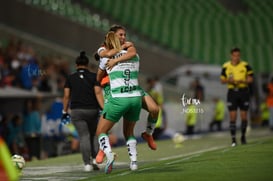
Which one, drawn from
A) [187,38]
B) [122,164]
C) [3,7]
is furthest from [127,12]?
[122,164]

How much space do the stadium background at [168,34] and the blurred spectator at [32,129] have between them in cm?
235

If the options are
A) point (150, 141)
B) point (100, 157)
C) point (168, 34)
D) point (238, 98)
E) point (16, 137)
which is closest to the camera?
point (100, 157)

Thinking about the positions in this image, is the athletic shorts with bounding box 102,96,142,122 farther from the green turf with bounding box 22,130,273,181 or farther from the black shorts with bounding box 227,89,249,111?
the black shorts with bounding box 227,89,249,111

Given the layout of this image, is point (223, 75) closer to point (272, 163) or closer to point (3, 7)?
point (272, 163)

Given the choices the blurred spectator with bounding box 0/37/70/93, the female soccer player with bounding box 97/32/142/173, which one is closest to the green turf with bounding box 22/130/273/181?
the female soccer player with bounding box 97/32/142/173

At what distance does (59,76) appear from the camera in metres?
29.9

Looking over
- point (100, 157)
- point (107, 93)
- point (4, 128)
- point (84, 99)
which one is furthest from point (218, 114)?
point (100, 157)

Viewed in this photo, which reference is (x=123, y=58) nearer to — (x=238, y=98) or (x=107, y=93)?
(x=107, y=93)

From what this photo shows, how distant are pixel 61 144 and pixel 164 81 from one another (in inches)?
472

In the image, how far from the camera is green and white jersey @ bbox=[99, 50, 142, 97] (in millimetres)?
14289

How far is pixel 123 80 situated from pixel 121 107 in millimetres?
417

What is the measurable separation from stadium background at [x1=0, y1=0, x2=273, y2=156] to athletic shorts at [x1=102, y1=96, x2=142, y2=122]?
14.1m

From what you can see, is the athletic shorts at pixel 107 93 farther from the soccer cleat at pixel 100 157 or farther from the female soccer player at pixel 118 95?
the soccer cleat at pixel 100 157

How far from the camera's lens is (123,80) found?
14.3 m
